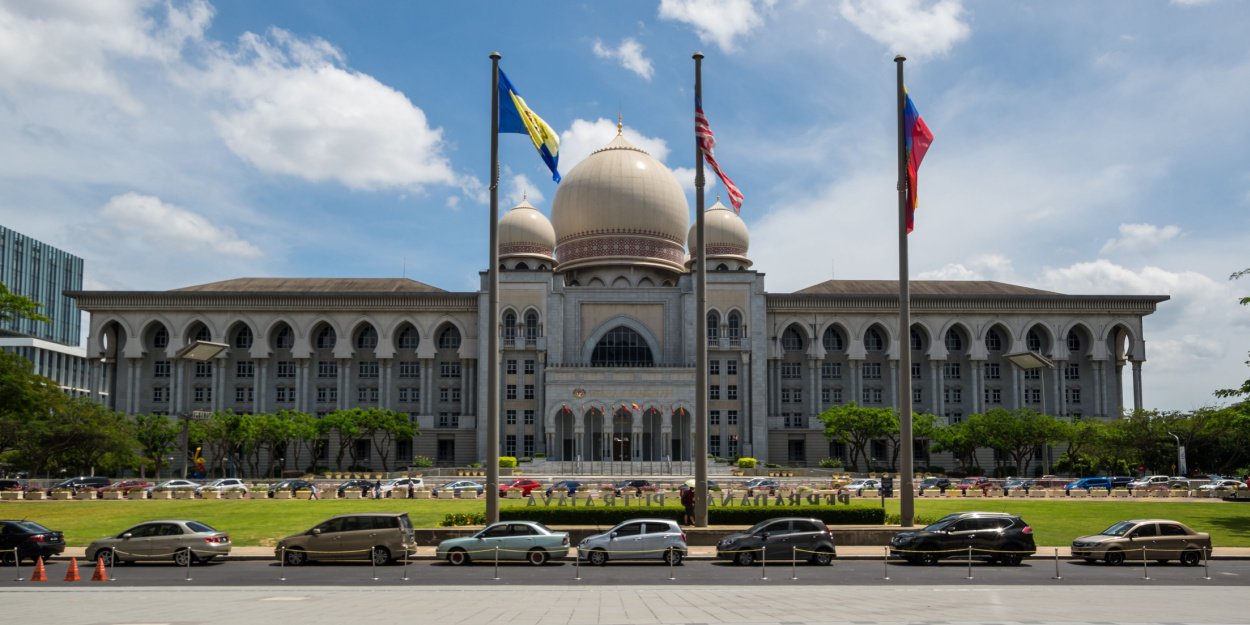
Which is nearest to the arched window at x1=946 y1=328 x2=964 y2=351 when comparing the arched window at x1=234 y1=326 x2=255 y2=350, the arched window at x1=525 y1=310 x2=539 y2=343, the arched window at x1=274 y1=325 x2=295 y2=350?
the arched window at x1=525 y1=310 x2=539 y2=343

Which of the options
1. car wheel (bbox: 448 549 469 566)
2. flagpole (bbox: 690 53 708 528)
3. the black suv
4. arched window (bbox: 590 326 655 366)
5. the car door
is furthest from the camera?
arched window (bbox: 590 326 655 366)

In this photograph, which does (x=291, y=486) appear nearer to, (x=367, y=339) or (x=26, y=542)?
(x=26, y=542)

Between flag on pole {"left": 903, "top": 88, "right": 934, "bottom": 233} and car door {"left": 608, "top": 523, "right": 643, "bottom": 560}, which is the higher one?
flag on pole {"left": 903, "top": 88, "right": 934, "bottom": 233}

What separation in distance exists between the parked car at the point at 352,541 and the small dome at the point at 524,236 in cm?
6130

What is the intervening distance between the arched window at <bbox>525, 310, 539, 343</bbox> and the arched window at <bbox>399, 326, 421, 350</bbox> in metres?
11.1

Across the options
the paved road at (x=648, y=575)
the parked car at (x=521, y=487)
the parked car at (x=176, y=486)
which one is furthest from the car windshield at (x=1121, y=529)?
the parked car at (x=176, y=486)

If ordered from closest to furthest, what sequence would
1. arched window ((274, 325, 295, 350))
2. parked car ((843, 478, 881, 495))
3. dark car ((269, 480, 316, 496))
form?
parked car ((843, 478, 881, 495)) → dark car ((269, 480, 316, 496)) → arched window ((274, 325, 295, 350))

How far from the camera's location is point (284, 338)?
8994 centimetres

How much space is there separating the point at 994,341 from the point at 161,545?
78.3 metres

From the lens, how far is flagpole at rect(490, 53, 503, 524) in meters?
27.8

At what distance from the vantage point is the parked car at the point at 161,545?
27125 millimetres

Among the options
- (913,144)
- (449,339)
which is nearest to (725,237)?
(449,339)

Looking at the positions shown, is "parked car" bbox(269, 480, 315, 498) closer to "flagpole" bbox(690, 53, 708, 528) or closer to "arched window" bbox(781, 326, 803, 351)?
"flagpole" bbox(690, 53, 708, 528)

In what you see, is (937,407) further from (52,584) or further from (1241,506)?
(52,584)
